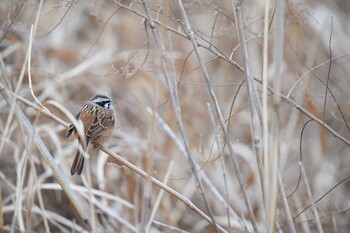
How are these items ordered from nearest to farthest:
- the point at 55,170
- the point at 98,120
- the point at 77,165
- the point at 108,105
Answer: the point at 55,170, the point at 77,165, the point at 98,120, the point at 108,105

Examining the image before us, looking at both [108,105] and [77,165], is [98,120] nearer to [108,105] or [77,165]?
[108,105]

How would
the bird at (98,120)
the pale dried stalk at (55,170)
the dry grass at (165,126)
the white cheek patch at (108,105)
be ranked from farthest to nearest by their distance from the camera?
1. the dry grass at (165,126)
2. the white cheek patch at (108,105)
3. the bird at (98,120)
4. the pale dried stalk at (55,170)

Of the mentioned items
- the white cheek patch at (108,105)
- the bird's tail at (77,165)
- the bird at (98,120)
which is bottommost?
the bird's tail at (77,165)

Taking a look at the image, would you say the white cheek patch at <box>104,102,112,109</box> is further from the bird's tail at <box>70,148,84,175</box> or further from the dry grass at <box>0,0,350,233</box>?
the bird's tail at <box>70,148,84,175</box>

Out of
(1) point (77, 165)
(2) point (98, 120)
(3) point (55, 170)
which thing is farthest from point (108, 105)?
(3) point (55, 170)

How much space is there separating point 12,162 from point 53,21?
1729 millimetres

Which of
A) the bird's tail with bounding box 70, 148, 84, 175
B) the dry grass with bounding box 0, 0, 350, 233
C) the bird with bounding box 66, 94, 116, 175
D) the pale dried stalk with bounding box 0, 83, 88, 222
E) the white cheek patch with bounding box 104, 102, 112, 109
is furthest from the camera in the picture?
the dry grass with bounding box 0, 0, 350, 233

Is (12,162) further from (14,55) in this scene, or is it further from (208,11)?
(208,11)

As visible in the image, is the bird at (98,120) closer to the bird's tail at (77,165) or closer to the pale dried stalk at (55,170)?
the bird's tail at (77,165)

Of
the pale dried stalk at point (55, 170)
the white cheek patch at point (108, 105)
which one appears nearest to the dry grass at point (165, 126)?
the white cheek patch at point (108, 105)

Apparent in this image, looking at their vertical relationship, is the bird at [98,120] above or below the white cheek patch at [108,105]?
below

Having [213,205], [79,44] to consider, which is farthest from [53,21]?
[213,205]

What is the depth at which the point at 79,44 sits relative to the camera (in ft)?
19.5

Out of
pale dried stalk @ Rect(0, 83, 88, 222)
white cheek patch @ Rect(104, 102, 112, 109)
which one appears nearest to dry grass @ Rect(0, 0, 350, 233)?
white cheek patch @ Rect(104, 102, 112, 109)
